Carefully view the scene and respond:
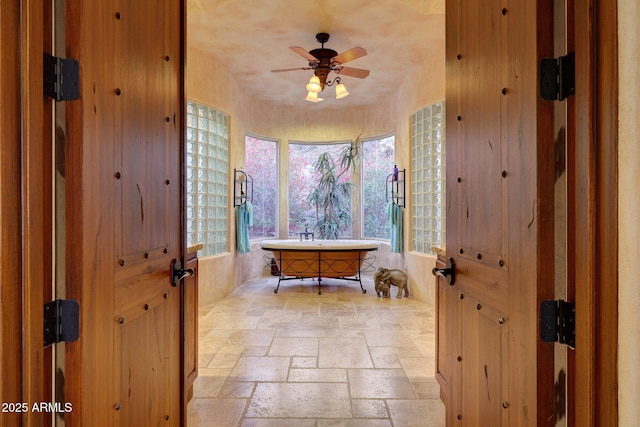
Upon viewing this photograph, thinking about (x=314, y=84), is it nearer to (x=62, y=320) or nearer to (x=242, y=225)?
(x=242, y=225)

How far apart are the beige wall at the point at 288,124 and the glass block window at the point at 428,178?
14 centimetres

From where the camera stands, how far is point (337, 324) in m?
4.00

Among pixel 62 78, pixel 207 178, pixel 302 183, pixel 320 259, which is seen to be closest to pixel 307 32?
pixel 207 178

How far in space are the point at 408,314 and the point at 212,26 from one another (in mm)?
3807

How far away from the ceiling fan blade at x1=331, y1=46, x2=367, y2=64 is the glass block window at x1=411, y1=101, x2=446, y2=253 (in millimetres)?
1355

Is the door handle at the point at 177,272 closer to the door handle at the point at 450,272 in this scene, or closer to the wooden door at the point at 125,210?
the wooden door at the point at 125,210

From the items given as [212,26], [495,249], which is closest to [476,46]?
[495,249]

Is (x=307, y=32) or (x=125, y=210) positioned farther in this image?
(x=307, y=32)

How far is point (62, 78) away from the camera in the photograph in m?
0.96

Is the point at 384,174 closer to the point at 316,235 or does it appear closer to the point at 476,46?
the point at 316,235

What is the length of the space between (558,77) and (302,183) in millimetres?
6268

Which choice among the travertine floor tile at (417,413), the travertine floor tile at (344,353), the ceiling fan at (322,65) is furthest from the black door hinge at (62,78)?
the ceiling fan at (322,65)

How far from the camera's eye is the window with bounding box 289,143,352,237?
7168mm
